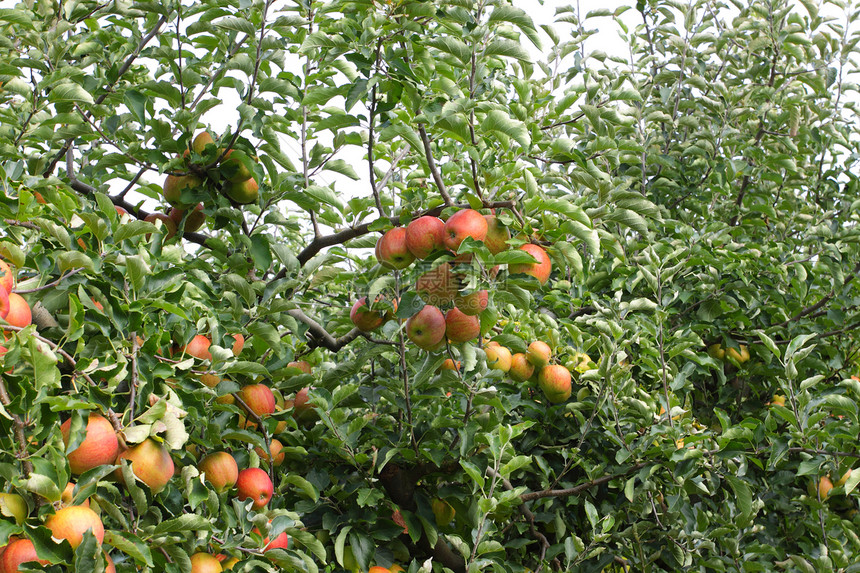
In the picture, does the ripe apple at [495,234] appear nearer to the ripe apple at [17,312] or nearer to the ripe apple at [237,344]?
the ripe apple at [237,344]

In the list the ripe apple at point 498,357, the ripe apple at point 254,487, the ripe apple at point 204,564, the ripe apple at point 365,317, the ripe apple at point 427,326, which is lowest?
the ripe apple at point 498,357

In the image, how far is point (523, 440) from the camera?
2.92m

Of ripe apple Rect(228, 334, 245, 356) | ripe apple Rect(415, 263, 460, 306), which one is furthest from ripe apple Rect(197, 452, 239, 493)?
ripe apple Rect(415, 263, 460, 306)

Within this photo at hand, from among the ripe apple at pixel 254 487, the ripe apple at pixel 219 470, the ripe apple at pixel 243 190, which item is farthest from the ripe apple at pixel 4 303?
the ripe apple at pixel 243 190

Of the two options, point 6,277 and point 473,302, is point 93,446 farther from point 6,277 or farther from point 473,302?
point 473,302

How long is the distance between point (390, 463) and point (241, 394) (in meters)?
0.70

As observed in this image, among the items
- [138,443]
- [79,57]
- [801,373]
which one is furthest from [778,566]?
[79,57]

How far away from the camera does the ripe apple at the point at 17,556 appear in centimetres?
126

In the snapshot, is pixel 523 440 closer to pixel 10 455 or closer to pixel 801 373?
pixel 801 373

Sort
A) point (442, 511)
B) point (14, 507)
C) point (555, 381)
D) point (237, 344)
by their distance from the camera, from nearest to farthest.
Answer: point (14, 507), point (237, 344), point (442, 511), point (555, 381)

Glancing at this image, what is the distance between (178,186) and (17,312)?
1.08 m

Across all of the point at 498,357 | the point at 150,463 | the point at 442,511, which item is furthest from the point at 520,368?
the point at 150,463

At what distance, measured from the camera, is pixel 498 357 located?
8.58ft

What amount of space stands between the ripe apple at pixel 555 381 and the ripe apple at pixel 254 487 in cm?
133
